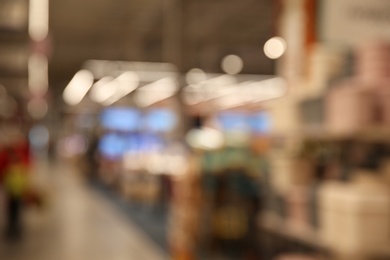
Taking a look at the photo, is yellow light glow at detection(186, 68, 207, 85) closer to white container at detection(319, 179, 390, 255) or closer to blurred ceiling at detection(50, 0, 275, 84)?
blurred ceiling at detection(50, 0, 275, 84)

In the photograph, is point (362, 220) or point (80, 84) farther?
point (80, 84)

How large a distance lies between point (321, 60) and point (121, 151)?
12.6 m

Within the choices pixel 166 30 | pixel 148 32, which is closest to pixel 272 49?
pixel 166 30

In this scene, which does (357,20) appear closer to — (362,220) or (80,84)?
(362,220)

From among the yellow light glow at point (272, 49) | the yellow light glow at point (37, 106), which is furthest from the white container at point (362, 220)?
the yellow light glow at point (37, 106)

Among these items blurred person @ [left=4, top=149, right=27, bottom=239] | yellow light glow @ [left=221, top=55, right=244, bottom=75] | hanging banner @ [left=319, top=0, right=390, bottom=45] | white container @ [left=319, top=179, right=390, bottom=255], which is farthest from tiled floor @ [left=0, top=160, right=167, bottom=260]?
yellow light glow @ [left=221, top=55, right=244, bottom=75]

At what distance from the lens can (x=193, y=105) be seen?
20.1 meters

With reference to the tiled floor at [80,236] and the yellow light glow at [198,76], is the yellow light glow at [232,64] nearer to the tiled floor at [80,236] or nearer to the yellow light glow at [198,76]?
the yellow light glow at [198,76]

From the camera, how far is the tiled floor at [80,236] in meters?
7.11

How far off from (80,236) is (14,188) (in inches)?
48.4

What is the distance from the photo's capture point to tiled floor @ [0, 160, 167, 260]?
280 inches

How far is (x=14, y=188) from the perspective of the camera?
27.6ft

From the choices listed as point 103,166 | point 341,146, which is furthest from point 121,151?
point 341,146

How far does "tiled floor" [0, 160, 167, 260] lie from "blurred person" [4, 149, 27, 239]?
25cm
